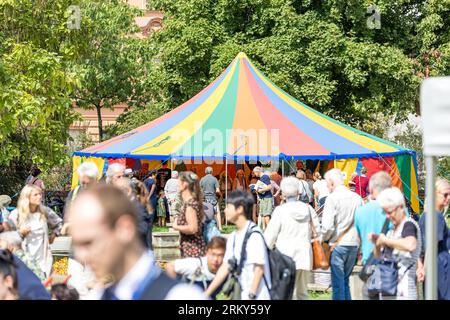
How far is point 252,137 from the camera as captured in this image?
61.1ft

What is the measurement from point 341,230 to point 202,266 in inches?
89.8

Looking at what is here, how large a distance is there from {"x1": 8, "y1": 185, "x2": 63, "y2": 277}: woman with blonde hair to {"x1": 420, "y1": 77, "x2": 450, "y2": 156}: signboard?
490 cm

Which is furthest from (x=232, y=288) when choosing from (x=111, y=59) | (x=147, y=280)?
(x=111, y=59)

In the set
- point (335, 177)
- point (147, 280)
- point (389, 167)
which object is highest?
point (389, 167)

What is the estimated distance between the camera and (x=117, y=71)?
3412 centimetres

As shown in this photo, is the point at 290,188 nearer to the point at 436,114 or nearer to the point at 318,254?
the point at 318,254

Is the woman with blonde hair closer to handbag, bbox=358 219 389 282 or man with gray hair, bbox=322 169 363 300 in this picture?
man with gray hair, bbox=322 169 363 300

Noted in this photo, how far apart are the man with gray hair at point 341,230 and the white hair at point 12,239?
300cm

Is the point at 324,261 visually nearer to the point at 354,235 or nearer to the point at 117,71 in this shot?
the point at 354,235

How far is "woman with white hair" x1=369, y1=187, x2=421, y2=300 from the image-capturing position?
733 cm

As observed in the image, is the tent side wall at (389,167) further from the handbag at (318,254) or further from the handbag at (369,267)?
the handbag at (369,267)

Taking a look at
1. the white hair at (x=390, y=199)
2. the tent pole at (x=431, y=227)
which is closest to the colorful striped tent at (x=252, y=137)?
the white hair at (x=390, y=199)

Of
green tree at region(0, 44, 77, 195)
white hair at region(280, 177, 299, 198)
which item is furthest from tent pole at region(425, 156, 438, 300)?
green tree at region(0, 44, 77, 195)

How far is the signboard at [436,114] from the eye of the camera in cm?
518
